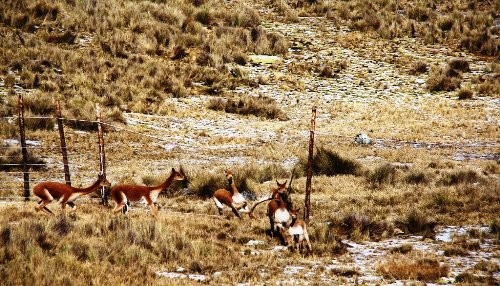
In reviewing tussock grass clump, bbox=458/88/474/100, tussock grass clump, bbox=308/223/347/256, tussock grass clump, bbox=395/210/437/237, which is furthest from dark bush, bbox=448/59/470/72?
tussock grass clump, bbox=308/223/347/256

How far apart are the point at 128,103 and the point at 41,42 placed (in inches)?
253

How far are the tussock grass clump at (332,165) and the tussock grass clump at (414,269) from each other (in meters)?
7.58

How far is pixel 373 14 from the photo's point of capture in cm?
3766

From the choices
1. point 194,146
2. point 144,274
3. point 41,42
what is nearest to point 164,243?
point 144,274

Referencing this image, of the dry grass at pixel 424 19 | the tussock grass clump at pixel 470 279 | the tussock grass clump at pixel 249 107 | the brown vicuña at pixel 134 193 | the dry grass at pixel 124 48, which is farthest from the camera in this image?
the dry grass at pixel 424 19

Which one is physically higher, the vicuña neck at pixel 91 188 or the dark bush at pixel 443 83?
the vicuña neck at pixel 91 188

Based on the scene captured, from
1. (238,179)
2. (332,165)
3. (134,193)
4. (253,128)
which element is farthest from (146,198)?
(253,128)

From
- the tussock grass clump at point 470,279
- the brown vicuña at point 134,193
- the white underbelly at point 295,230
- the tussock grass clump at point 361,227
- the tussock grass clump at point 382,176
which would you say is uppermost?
the brown vicuña at point 134,193

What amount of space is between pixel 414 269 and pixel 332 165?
8.32m

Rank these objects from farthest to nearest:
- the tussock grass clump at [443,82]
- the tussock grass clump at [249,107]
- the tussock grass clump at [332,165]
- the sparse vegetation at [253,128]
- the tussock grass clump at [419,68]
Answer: the tussock grass clump at [419,68], the tussock grass clump at [443,82], the tussock grass clump at [249,107], the tussock grass clump at [332,165], the sparse vegetation at [253,128]

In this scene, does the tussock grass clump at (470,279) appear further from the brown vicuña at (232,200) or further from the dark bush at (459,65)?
the dark bush at (459,65)

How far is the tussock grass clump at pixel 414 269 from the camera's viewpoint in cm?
809

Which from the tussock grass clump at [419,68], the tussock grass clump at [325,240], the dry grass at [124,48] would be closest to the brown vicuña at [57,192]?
the tussock grass clump at [325,240]

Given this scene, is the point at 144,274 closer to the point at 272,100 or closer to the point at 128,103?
the point at 128,103
